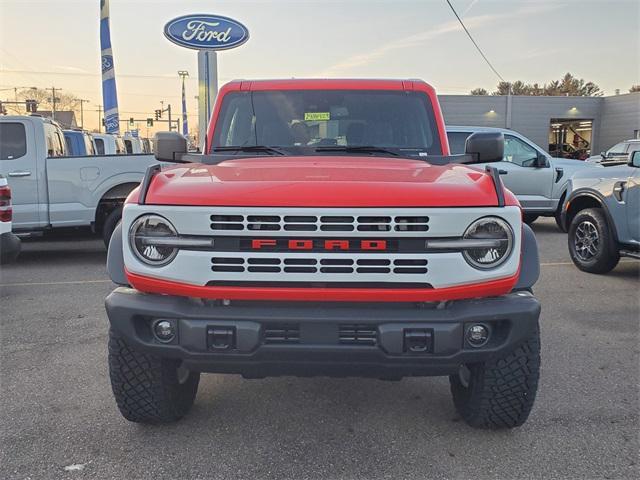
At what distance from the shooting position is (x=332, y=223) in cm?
246

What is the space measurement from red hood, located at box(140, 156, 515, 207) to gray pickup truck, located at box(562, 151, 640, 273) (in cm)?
421

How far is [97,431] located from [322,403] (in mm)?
1293

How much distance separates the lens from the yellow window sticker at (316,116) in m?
3.97

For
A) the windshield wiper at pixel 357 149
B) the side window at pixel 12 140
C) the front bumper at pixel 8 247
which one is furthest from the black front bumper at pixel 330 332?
the side window at pixel 12 140

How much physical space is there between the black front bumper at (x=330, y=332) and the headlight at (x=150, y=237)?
0.63 feet

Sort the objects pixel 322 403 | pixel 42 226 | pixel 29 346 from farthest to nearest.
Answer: pixel 42 226, pixel 29 346, pixel 322 403

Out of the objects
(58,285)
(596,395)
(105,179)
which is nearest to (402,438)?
(596,395)

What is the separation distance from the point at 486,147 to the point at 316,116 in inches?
46.8

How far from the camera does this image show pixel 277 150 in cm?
376

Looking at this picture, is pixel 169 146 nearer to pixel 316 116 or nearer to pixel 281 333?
pixel 316 116

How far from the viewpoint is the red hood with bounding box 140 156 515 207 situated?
2.49m

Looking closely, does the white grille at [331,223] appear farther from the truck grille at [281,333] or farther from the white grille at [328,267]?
the truck grille at [281,333]

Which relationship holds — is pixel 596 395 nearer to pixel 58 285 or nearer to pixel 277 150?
pixel 277 150

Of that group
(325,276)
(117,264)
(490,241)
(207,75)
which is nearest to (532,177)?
(490,241)
